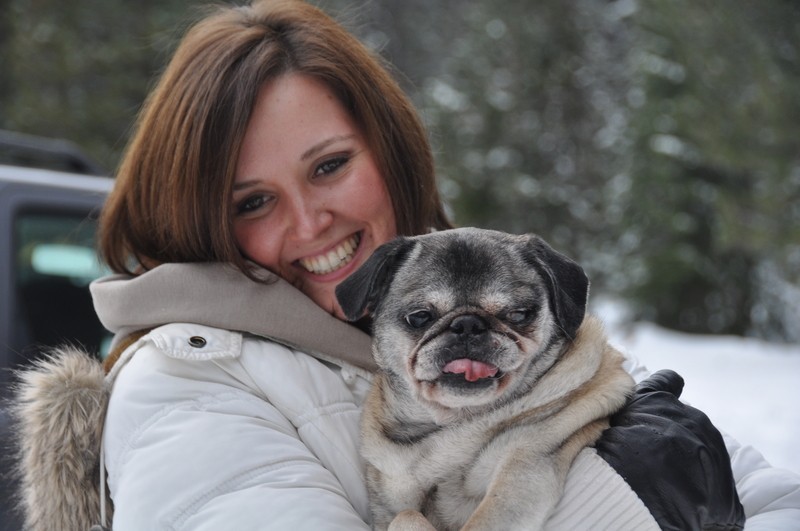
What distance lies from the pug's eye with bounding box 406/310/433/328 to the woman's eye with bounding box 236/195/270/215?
694mm

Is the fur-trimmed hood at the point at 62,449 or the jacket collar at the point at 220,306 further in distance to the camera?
the jacket collar at the point at 220,306

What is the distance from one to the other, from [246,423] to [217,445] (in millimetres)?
105

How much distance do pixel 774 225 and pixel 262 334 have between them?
837 centimetres

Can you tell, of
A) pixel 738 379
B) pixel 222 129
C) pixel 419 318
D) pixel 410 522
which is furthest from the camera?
pixel 738 379

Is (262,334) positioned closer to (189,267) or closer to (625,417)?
(189,267)

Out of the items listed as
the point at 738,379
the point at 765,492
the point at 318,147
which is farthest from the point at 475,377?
the point at 738,379

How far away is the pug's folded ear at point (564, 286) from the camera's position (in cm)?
227

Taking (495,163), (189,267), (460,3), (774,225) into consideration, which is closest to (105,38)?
(495,163)

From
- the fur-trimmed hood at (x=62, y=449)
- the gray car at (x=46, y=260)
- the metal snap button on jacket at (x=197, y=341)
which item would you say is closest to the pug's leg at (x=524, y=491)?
the metal snap button on jacket at (x=197, y=341)

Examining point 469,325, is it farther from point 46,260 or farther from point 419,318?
point 46,260

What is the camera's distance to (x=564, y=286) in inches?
89.9

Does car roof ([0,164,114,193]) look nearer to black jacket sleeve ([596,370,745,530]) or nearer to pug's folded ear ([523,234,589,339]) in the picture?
pug's folded ear ([523,234,589,339])

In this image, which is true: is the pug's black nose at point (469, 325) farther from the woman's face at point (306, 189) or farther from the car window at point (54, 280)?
the car window at point (54, 280)

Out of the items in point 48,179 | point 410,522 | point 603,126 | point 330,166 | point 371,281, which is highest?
point 330,166
